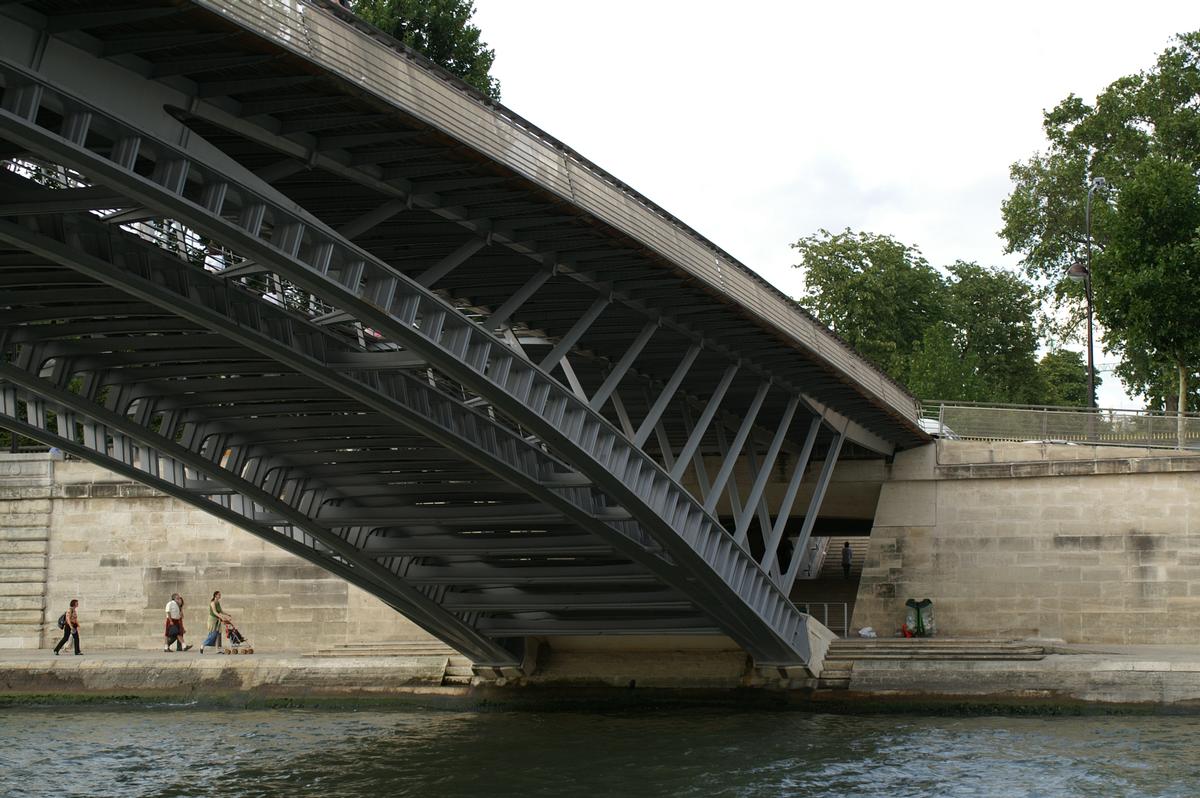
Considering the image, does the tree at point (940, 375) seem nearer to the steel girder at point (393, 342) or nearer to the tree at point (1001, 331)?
the tree at point (1001, 331)

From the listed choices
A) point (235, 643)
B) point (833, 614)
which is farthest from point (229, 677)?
point (833, 614)

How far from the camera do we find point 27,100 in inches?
409

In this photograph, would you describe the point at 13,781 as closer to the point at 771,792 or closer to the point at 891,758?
the point at 771,792

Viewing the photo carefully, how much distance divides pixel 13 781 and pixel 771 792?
8587 millimetres

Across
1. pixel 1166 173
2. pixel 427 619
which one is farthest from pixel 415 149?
pixel 1166 173

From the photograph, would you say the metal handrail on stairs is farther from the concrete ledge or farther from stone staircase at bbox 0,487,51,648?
stone staircase at bbox 0,487,51,648

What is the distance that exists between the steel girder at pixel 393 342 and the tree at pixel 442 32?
18.0m

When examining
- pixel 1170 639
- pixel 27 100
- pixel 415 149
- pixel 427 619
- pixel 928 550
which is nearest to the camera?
pixel 27 100

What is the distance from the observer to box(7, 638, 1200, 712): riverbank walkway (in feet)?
77.7

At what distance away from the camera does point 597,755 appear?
64.4 ft

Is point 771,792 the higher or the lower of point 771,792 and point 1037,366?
the lower

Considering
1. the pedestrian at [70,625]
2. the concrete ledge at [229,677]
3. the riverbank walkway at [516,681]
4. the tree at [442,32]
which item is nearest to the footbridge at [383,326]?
the riverbank walkway at [516,681]

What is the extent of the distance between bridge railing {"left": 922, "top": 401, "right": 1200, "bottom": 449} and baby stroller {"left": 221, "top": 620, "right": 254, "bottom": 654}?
1324cm

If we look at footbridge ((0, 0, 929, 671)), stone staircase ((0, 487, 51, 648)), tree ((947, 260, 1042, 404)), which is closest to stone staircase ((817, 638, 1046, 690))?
footbridge ((0, 0, 929, 671))
